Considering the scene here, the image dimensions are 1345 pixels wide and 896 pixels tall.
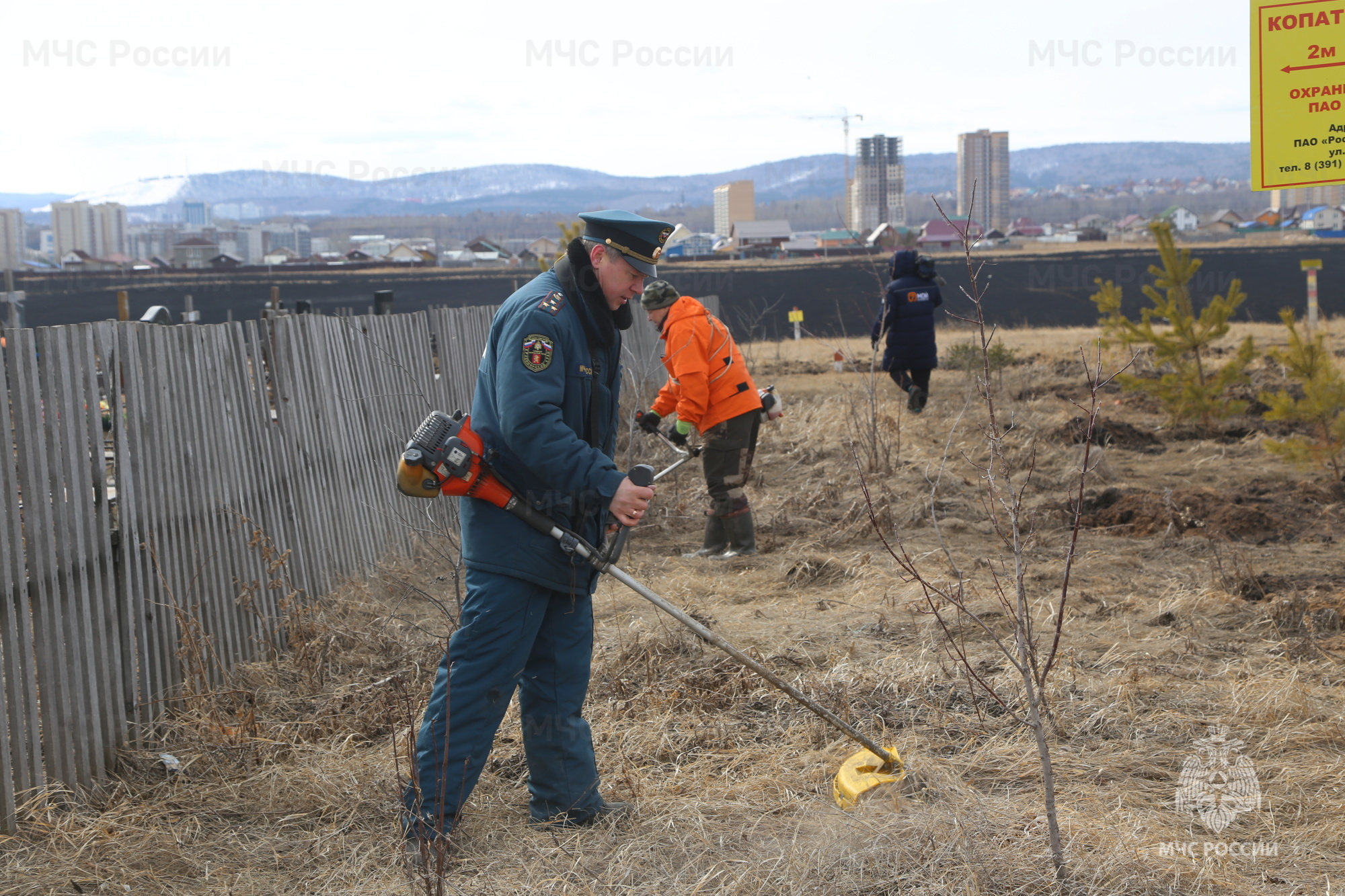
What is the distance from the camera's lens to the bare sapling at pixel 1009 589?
2.68m

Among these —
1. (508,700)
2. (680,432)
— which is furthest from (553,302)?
(680,432)

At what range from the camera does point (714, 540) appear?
22.7ft

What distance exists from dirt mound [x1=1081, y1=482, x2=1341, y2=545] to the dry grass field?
33mm

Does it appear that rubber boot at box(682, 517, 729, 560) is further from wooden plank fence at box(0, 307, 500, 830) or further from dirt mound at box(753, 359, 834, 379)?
dirt mound at box(753, 359, 834, 379)

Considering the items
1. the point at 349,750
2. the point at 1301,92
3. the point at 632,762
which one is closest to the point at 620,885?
the point at 632,762

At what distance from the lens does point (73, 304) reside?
46062 millimetres

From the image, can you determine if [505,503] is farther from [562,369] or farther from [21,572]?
[21,572]

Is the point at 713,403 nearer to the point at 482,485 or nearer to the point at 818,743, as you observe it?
the point at 818,743

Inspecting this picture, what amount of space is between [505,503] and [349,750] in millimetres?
1363

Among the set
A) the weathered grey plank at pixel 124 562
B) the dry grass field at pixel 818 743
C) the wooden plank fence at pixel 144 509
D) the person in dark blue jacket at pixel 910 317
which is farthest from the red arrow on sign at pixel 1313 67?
the person in dark blue jacket at pixel 910 317

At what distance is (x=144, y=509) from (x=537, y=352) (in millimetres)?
1870

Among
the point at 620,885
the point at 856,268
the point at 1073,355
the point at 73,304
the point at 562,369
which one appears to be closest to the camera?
the point at 620,885

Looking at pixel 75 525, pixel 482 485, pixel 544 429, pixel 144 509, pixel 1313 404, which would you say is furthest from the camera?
pixel 1313 404

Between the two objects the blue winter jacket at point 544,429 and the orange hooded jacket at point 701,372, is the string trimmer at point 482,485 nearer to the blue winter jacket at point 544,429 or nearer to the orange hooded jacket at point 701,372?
the blue winter jacket at point 544,429
